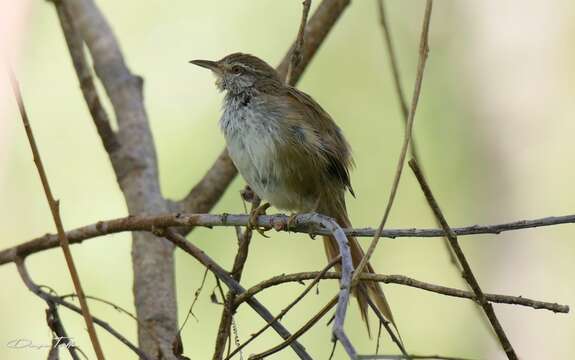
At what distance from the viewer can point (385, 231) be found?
8.61 feet

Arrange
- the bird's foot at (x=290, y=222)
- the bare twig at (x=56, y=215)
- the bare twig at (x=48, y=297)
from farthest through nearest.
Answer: the bird's foot at (x=290, y=222) → the bare twig at (x=48, y=297) → the bare twig at (x=56, y=215)

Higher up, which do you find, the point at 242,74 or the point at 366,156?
the point at 366,156

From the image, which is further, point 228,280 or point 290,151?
point 290,151

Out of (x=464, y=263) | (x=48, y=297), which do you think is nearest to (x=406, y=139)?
(x=464, y=263)

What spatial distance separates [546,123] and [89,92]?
4510mm

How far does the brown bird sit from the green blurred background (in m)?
2.16

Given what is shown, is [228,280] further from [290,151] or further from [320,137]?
[320,137]

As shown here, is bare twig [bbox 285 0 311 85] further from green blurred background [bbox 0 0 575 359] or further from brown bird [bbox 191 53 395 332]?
green blurred background [bbox 0 0 575 359]

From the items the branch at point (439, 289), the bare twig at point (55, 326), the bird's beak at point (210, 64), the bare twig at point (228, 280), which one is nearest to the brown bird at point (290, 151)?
the bird's beak at point (210, 64)

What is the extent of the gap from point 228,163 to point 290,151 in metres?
0.69

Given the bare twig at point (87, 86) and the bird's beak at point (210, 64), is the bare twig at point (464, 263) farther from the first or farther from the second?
the bird's beak at point (210, 64)

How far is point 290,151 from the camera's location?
4172mm

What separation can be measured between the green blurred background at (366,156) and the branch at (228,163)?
6.15ft

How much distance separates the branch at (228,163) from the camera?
4.68 m
